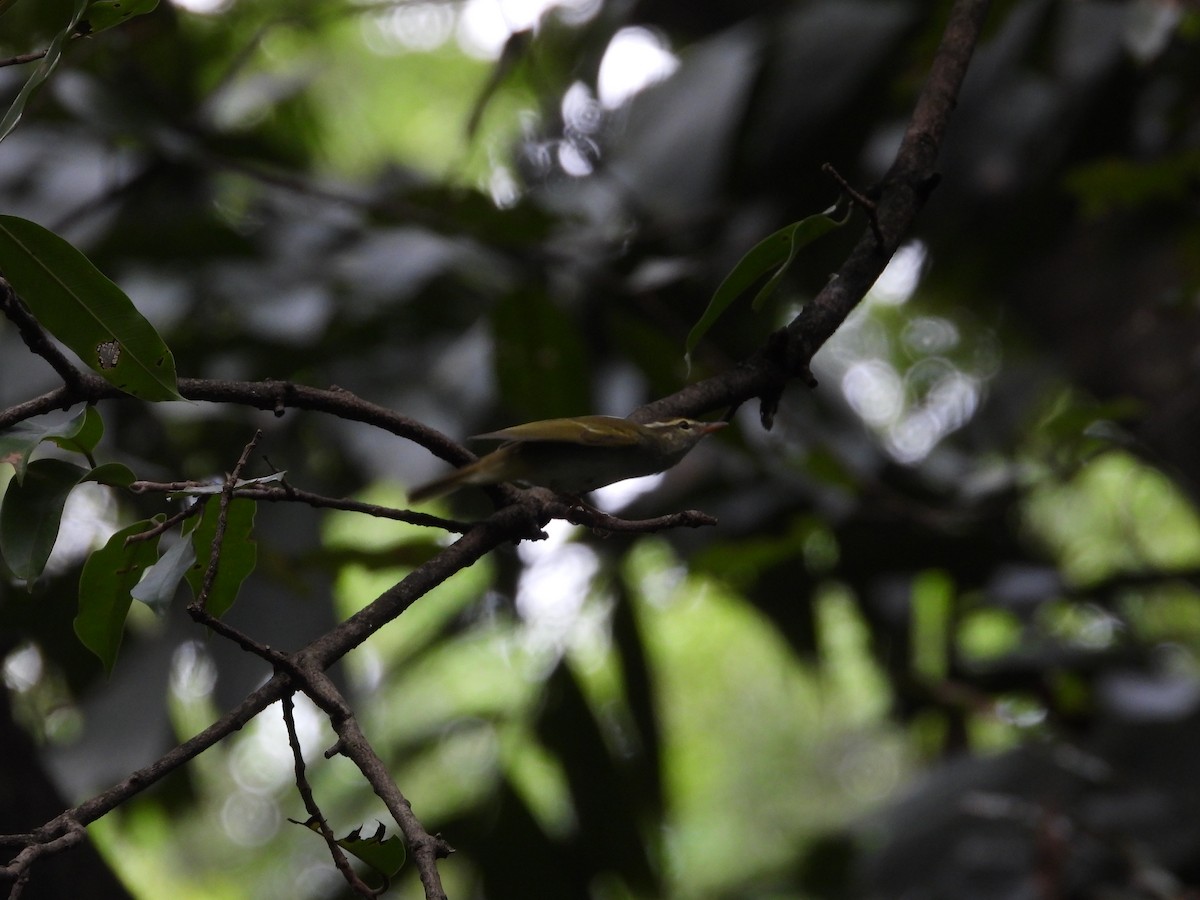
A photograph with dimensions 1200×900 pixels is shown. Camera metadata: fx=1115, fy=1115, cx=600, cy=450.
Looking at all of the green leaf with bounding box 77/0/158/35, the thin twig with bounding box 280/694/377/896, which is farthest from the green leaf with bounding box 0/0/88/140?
the thin twig with bounding box 280/694/377/896

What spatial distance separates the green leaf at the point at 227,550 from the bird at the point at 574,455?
0.45ft

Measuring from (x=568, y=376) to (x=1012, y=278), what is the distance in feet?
5.36

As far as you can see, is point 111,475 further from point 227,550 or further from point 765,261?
point 765,261

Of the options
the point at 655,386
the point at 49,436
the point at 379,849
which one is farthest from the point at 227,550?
the point at 655,386

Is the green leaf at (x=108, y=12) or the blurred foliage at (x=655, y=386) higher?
the blurred foliage at (x=655, y=386)

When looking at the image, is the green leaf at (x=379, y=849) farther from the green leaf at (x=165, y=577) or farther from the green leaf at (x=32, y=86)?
the green leaf at (x=32, y=86)

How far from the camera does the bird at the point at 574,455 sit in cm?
A: 96

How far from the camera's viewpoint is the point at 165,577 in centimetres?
85

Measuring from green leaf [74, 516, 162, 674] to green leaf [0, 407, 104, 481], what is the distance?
3.0 inches

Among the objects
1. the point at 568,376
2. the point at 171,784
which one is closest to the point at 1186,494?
the point at 568,376

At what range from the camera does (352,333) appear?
2.53 metres

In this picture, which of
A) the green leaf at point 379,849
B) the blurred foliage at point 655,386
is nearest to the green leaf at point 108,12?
the green leaf at point 379,849

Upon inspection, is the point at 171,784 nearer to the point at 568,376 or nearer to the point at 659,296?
the point at 568,376

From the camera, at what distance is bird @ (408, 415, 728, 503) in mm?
962
